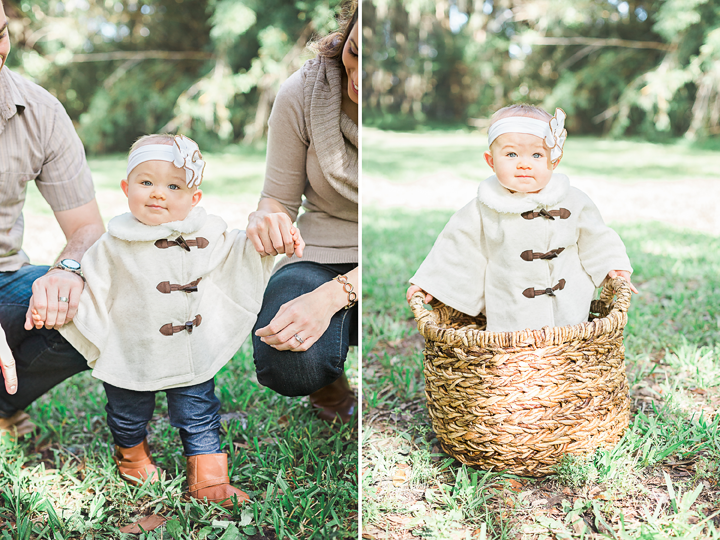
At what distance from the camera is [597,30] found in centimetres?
1378

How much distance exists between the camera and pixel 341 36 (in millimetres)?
1925

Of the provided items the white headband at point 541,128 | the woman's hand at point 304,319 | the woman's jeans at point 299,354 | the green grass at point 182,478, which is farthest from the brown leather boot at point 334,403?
the white headband at point 541,128

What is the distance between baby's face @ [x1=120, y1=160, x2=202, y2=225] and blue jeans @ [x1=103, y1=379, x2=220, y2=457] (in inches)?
19.0

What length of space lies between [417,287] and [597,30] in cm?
1396

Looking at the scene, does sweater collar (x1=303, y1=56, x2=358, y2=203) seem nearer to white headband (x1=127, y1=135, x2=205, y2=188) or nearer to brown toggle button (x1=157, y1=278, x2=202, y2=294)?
white headband (x1=127, y1=135, x2=205, y2=188)

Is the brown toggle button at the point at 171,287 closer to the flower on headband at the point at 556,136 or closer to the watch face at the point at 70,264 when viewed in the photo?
the watch face at the point at 70,264

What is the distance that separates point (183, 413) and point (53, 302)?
0.46 meters

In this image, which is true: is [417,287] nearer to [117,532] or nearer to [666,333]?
[117,532]

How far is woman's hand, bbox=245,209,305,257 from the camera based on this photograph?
5.46 ft

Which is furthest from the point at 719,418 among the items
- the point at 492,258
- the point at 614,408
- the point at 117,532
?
the point at 117,532

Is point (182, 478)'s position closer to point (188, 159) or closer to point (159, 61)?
point (188, 159)

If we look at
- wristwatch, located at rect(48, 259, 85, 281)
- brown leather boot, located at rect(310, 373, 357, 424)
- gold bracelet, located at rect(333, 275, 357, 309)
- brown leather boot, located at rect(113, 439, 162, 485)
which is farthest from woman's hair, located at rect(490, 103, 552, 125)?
brown leather boot, located at rect(113, 439, 162, 485)

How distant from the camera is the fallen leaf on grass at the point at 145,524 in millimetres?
1606

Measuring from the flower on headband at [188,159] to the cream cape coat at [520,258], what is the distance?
741 mm
